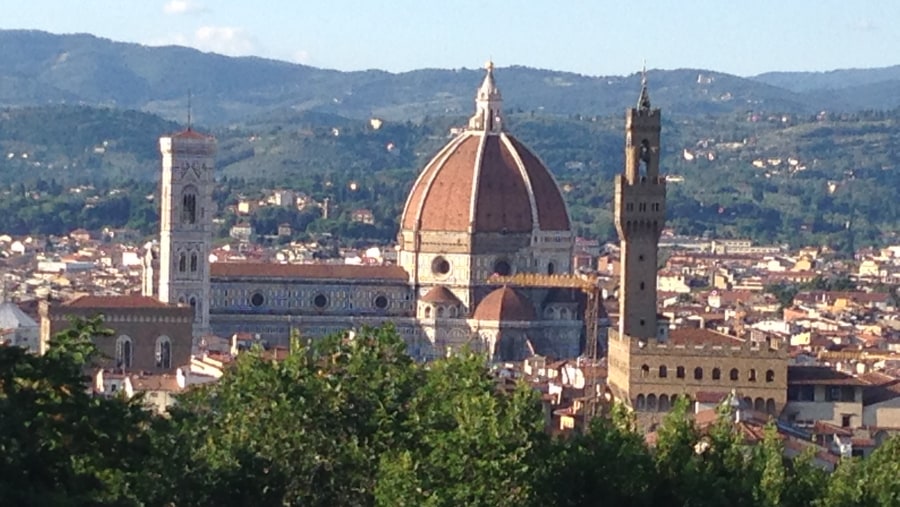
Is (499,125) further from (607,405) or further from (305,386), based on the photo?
(305,386)

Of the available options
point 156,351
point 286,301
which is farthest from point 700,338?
point 286,301

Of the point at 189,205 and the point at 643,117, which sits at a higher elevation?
the point at 643,117

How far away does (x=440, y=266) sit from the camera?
10344cm

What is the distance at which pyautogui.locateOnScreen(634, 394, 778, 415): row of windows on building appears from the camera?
68688 mm

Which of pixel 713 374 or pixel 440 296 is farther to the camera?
pixel 440 296

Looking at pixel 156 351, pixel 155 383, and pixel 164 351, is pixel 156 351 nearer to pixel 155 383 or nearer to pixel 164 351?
pixel 164 351

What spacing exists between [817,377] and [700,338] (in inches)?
165

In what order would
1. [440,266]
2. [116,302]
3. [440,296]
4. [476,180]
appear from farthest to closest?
1. [476,180]
2. [440,266]
3. [440,296]
4. [116,302]

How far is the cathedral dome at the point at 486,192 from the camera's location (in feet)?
341

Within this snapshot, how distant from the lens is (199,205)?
98.6 m

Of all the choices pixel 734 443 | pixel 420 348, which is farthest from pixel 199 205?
pixel 734 443

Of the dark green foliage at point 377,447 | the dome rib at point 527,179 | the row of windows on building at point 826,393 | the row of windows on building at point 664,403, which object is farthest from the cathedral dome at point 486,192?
the dark green foliage at point 377,447

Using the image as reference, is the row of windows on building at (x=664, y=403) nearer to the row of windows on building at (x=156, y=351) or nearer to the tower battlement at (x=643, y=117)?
the tower battlement at (x=643, y=117)

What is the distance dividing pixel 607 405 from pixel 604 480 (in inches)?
958
